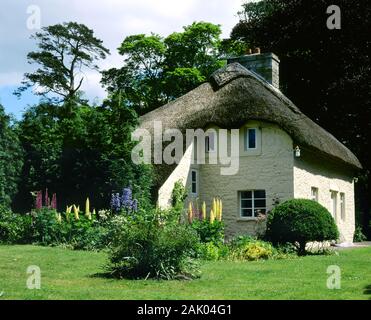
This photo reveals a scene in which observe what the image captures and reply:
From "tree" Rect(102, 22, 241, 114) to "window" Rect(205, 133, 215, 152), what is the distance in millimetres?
16274

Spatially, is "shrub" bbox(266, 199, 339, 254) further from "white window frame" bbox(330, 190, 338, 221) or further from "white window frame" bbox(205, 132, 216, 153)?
"white window frame" bbox(330, 190, 338, 221)

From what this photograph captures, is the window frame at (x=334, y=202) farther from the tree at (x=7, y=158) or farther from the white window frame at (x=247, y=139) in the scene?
the tree at (x=7, y=158)

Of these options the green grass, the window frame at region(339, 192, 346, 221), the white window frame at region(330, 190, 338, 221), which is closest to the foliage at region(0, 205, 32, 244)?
the green grass

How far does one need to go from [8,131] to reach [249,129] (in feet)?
29.2

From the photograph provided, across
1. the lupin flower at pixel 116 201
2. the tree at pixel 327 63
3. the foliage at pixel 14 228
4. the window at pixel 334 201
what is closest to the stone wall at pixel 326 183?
the window at pixel 334 201

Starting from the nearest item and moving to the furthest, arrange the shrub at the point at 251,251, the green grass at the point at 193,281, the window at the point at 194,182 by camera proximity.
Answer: the green grass at the point at 193,281, the shrub at the point at 251,251, the window at the point at 194,182

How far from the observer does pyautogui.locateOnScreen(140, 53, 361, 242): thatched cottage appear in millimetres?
21753

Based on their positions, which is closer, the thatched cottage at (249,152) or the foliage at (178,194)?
Result: the foliage at (178,194)

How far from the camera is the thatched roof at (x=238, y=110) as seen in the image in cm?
2175

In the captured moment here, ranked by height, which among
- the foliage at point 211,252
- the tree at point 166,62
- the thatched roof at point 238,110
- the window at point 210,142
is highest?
the tree at point 166,62

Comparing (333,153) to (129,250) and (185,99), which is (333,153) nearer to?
(185,99)

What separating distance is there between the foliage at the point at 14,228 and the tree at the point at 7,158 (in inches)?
30.9

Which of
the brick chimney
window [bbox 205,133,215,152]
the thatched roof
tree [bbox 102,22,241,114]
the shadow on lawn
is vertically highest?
tree [bbox 102,22,241,114]

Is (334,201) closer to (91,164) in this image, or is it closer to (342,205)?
(342,205)
